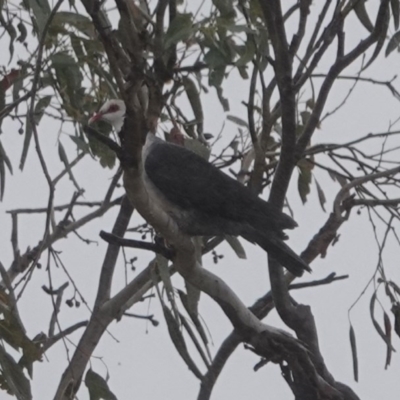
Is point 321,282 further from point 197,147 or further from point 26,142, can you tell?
point 26,142

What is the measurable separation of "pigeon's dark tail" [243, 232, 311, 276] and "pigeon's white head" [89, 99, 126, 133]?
0.72 metres

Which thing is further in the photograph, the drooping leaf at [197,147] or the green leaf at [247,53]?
the drooping leaf at [197,147]

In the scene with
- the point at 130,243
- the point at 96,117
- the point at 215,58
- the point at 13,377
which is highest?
the point at 96,117

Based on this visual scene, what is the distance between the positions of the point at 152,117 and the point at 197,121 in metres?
0.91

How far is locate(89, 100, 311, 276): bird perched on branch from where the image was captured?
A: 10.5 feet

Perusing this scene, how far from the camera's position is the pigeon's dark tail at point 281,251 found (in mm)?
3152

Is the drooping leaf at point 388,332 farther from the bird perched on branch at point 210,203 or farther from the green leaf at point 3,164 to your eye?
the green leaf at point 3,164

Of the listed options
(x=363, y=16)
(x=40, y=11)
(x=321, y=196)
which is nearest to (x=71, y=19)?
(x=40, y=11)

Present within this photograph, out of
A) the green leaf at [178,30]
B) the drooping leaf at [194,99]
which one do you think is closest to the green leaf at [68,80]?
the drooping leaf at [194,99]

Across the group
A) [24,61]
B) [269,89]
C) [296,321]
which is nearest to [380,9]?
[269,89]

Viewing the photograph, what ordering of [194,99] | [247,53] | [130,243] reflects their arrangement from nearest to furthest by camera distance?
[130,243] → [247,53] → [194,99]

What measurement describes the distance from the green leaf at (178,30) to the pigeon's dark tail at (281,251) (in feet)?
2.30

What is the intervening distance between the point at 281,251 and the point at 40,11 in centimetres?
92

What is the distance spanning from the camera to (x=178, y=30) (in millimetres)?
2777
